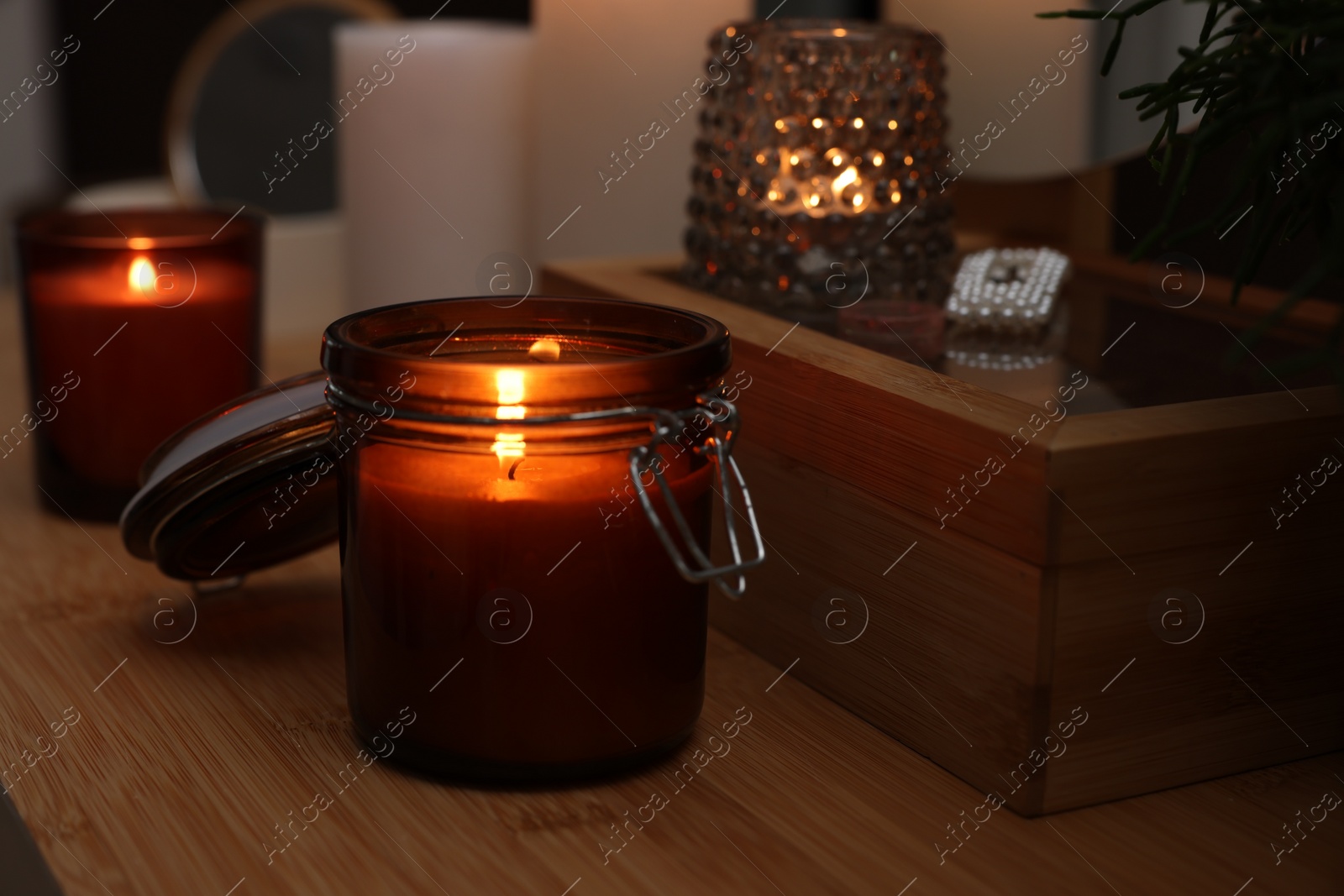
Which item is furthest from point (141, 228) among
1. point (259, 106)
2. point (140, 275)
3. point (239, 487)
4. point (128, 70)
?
point (128, 70)

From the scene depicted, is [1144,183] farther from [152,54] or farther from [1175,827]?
[152,54]

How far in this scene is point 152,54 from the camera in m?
1.58

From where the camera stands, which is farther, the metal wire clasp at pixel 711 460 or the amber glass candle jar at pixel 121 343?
the amber glass candle jar at pixel 121 343

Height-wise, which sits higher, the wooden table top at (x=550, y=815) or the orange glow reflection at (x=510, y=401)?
the orange glow reflection at (x=510, y=401)

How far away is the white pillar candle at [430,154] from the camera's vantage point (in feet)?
2.41

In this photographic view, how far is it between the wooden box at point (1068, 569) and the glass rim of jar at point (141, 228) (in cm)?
27

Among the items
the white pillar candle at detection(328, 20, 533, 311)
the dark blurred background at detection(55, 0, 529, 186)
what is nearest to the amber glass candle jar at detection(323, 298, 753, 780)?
the white pillar candle at detection(328, 20, 533, 311)

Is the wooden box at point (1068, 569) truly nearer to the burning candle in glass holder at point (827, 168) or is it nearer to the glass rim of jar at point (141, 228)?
the burning candle in glass holder at point (827, 168)

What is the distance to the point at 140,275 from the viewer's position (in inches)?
22.0

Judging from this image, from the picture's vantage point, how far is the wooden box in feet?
1.18

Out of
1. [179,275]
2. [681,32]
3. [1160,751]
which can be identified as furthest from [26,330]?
[1160,751]

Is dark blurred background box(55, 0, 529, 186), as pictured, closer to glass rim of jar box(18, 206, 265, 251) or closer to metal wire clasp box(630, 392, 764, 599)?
glass rim of jar box(18, 206, 265, 251)

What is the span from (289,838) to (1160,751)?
0.77ft

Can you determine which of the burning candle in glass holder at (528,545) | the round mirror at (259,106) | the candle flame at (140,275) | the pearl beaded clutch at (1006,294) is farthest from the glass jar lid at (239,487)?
the round mirror at (259,106)
